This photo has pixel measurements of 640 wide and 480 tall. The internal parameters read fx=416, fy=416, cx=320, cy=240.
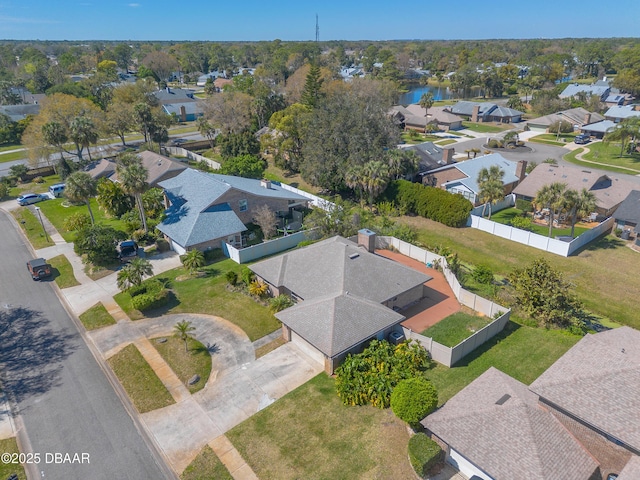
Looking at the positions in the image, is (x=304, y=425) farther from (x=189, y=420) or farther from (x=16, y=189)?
A: (x=16, y=189)

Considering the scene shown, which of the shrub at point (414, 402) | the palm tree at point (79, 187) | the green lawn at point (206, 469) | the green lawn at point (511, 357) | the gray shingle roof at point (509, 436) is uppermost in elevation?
the palm tree at point (79, 187)

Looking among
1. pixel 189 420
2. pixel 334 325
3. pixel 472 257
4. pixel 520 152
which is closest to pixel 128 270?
pixel 189 420

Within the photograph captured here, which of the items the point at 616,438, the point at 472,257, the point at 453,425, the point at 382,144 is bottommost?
the point at 472,257

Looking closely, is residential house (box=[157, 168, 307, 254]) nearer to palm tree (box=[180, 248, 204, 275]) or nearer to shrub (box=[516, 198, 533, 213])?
palm tree (box=[180, 248, 204, 275])

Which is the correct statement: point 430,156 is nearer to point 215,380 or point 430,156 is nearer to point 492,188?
point 492,188

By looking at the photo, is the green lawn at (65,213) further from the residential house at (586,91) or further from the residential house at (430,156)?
the residential house at (586,91)

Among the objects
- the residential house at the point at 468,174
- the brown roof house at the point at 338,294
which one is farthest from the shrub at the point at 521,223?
the brown roof house at the point at 338,294
